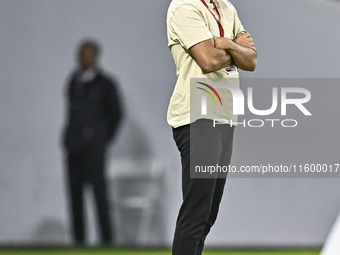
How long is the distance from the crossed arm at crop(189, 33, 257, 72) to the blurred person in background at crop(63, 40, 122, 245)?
152 centimetres

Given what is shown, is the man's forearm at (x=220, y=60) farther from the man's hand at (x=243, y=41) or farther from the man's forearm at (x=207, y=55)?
the man's hand at (x=243, y=41)

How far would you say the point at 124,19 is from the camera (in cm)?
308

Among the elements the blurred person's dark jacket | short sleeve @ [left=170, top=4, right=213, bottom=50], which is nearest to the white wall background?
the blurred person's dark jacket

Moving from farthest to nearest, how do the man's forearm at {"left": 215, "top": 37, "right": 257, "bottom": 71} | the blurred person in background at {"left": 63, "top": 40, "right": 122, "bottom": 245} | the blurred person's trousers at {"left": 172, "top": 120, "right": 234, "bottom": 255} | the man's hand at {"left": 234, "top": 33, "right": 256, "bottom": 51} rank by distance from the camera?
the blurred person in background at {"left": 63, "top": 40, "right": 122, "bottom": 245} < the man's hand at {"left": 234, "top": 33, "right": 256, "bottom": 51} < the man's forearm at {"left": 215, "top": 37, "right": 257, "bottom": 71} < the blurred person's trousers at {"left": 172, "top": 120, "right": 234, "bottom": 255}

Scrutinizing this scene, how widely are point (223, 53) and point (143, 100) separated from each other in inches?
62.7

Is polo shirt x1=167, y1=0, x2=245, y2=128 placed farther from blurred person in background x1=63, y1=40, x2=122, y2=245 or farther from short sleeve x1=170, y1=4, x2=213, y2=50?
blurred person in background x1=63, y1=40, x2=122, y2=245

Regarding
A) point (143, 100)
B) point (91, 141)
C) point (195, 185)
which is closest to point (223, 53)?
point (195, 185)

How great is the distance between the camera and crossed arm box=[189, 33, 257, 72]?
59.1 inches

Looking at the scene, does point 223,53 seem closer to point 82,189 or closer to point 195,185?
point 195,185

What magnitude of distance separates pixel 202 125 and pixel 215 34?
0.36 meters

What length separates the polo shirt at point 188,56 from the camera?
1503 mm

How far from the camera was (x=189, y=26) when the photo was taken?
4.97 ft

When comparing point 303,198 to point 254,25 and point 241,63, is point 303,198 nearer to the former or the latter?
point 254,25

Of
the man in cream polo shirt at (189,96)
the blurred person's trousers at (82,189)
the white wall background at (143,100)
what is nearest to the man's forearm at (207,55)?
the man in cream polo shirt at (189,96)
